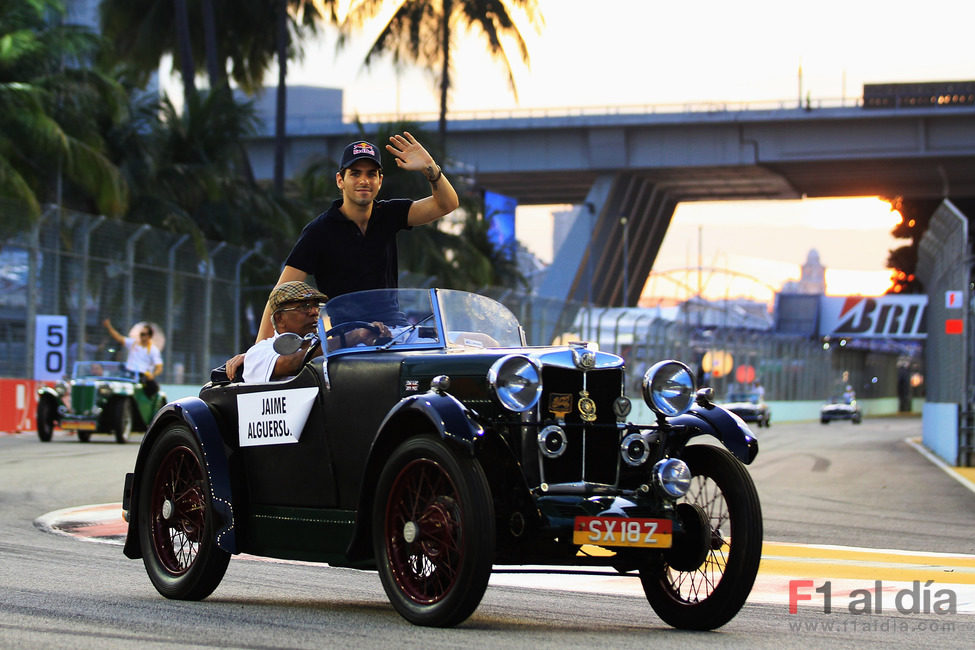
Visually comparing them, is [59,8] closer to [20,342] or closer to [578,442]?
[20,342]

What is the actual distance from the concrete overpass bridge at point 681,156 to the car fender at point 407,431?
57121 mm

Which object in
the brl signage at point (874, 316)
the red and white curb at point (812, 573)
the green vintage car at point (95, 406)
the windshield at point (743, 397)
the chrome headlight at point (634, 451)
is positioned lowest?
the windshield at point (743, 397)

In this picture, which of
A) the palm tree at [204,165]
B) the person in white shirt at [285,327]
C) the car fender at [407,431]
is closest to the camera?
the car fender at [407,431]

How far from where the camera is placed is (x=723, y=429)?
6.56 meters

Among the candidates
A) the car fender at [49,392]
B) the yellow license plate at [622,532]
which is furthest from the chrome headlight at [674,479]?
the car fender at [49,392]

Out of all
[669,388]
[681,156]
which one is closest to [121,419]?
[669,388]

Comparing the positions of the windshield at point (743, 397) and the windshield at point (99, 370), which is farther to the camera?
the windshield at point (743, 397)

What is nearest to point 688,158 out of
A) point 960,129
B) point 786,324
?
point 960,129

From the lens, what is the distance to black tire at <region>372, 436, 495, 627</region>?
219 inches

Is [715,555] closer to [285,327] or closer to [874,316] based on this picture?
[285,327]

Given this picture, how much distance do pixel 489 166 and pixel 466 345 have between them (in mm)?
61631

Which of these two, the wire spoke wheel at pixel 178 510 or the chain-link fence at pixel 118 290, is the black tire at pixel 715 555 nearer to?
the wire spoke wheel at pixel 178 510

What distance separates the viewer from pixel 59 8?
32719 millimetres

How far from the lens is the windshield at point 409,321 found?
6613 mm
